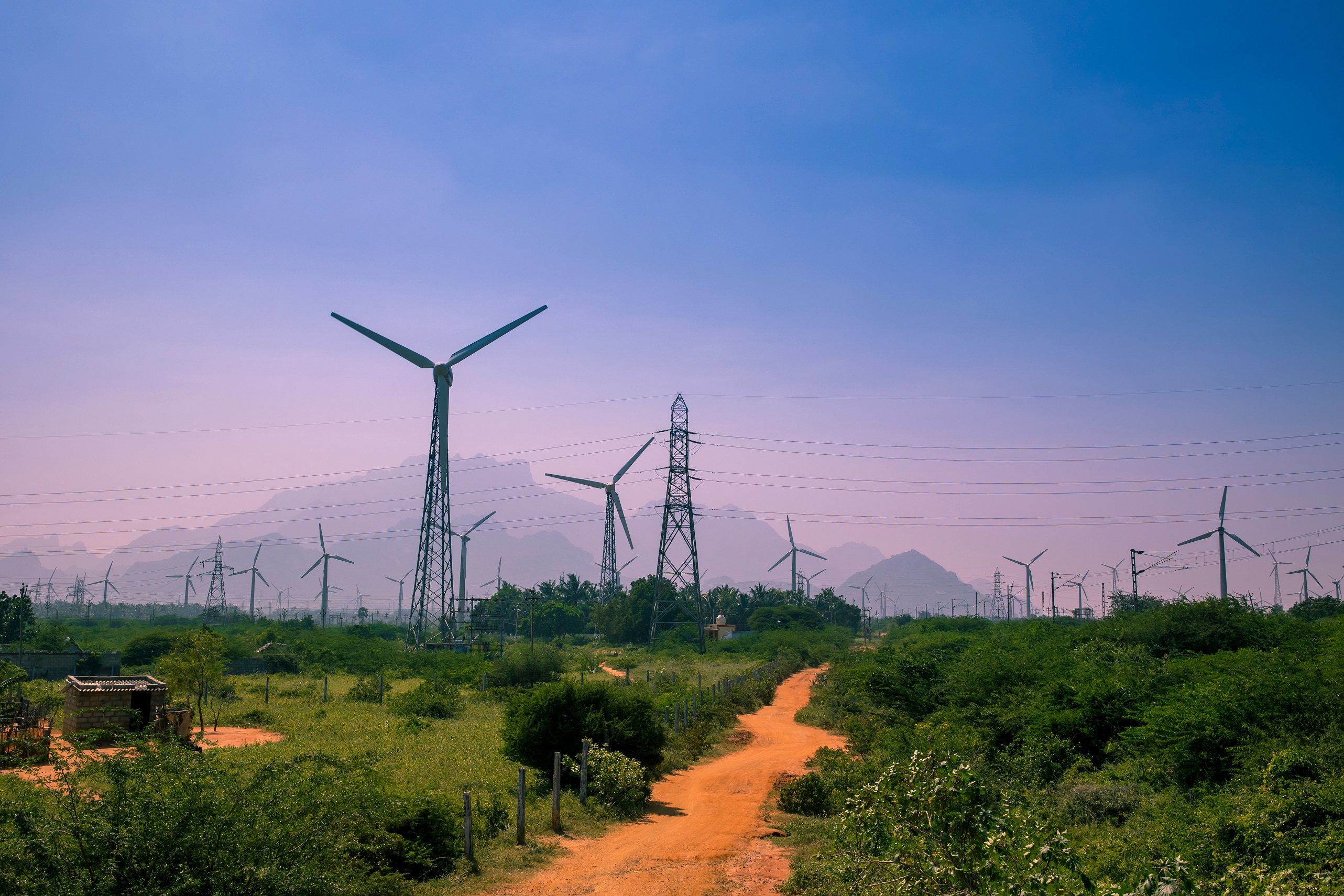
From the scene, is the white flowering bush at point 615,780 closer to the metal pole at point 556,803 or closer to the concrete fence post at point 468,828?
the metal pole at point 556,803

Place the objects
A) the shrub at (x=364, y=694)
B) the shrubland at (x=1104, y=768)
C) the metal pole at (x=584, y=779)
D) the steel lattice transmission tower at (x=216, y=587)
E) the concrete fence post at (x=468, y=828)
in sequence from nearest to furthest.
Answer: the shrubland at (x=1104, y=768) → the concrete fence post at (x=468, y=828) → the metal pole at (x=584, y=779) → the shrub at (x=364, y=694) → the steel lattice transmission tower at (x=216, y=587)

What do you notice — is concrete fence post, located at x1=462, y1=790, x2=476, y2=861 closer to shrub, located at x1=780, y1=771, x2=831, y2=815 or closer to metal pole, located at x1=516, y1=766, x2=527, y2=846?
metal pole, located at x1=516, y1=766, x2=527, y2=846

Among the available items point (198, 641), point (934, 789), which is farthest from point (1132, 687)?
point (198, 641)

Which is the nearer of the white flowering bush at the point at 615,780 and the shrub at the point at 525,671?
the white flowering bush at the point at 615,780

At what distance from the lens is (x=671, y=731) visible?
31.1 metres

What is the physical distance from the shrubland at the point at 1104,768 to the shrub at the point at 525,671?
19826 millimetres

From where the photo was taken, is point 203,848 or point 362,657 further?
point 362,657

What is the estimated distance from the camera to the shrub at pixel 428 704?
3819cm

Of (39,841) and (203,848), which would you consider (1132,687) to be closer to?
(203,848)

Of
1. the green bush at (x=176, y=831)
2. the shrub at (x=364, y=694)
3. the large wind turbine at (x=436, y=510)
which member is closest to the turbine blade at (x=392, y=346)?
the large wind turbine at (x=436, y=510)

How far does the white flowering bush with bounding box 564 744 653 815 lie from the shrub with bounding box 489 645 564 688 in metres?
26.5

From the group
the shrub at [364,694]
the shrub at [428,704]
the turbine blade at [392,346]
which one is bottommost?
the shrub at [364,694]

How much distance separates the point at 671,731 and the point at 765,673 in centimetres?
2828

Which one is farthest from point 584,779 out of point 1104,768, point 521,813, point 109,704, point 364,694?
point 364,694
